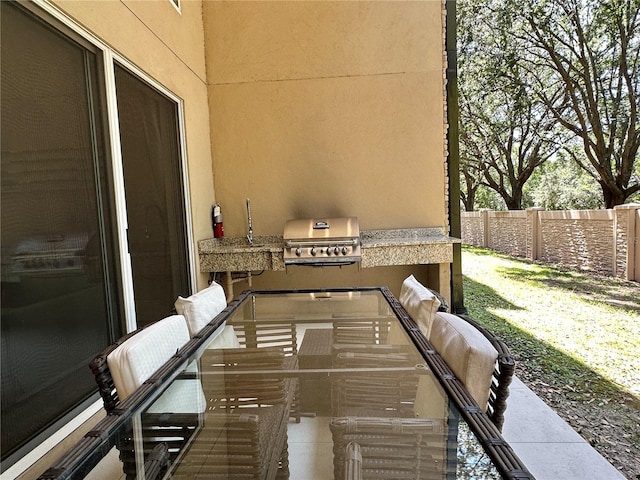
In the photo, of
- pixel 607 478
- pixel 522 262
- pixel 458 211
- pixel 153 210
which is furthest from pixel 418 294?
pixel 522 262

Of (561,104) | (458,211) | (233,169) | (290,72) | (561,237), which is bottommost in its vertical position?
(561,237)

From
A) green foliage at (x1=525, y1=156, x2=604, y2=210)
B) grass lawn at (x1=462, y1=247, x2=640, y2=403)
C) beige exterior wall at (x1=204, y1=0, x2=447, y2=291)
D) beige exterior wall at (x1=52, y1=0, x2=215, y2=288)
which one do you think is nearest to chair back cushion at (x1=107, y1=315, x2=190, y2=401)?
beige exterior wall at (x1=52, y1=0, x2=215, y2=288)

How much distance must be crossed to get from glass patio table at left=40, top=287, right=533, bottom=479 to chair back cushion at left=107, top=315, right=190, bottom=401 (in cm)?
4

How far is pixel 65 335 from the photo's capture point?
1.64 m

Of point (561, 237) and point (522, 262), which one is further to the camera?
point (522, 262)

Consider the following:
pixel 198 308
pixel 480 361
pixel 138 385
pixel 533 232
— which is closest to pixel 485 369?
pixel 480 361

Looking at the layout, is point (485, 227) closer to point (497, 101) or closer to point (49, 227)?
point (497, 101)

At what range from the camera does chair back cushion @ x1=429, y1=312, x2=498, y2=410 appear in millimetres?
910

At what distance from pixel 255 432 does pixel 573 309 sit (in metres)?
4.58

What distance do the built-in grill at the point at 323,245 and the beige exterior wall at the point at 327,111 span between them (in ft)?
1.67

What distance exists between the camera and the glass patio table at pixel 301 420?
795 millimetres

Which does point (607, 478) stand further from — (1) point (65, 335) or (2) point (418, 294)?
(1) point (65, 335)

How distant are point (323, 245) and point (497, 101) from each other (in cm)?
796

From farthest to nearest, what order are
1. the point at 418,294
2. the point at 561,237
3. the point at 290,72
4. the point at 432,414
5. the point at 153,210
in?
the point at 561,237 < the point at 290,72 < the point at 153,210 < the point at 418,294 < the point at 432,414
